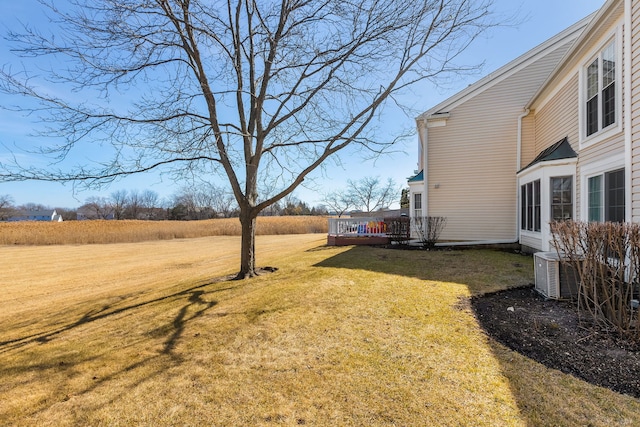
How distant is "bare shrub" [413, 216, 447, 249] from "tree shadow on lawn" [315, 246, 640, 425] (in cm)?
105

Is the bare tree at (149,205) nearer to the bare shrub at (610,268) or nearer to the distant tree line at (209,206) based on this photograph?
the distant tree line at (209,206)

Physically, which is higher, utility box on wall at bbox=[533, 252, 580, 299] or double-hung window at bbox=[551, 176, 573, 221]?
double-hung window at bbox=[551, 176, 573, 221]

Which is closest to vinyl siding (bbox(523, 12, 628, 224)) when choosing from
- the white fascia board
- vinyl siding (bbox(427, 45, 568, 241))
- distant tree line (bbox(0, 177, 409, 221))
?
vinyl siding (bbox(427, 45, 568, 241))

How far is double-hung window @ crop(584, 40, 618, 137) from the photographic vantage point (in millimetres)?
5953

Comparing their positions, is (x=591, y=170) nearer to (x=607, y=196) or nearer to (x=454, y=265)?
(x=607, y=196)

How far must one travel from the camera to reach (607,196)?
6148 mm

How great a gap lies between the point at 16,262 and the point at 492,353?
20091mm

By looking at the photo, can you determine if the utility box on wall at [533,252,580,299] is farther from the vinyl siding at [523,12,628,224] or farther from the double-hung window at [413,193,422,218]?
the double-hung window at [413,193,422,218]

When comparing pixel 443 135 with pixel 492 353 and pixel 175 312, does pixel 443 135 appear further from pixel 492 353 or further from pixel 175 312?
pixel 175 312

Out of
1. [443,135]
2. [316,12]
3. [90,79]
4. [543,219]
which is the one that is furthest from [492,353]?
[443,135]

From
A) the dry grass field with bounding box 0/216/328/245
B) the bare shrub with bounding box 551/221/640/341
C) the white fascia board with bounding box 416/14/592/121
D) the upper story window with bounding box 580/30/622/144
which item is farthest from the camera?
the dry grass field with bounding box 0/216/328/245

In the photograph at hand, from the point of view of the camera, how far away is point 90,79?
240 inches

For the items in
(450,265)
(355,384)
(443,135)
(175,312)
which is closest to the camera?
(355,384)

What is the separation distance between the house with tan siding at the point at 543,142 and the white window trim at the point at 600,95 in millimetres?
22
